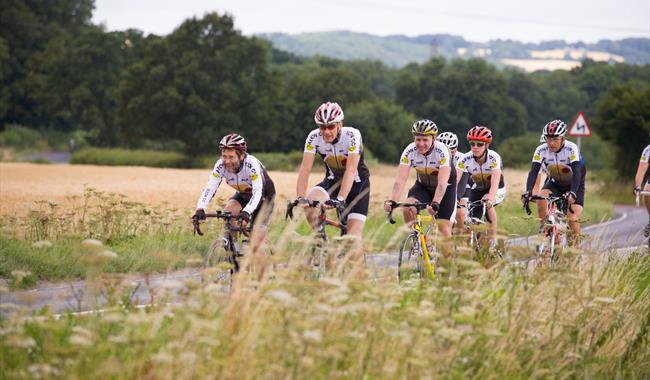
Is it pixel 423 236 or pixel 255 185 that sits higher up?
pixel 255 185

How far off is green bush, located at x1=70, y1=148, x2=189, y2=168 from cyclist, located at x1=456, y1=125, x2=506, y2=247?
5892 centimetres

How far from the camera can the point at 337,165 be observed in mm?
12406

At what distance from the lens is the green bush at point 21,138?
85125mm

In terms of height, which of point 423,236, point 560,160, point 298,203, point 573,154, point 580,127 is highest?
point 580,127

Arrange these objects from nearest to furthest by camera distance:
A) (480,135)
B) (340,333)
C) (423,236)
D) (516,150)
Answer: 1. (340,333)
2. (423,236)
3. (480,135)
4. (516,150)

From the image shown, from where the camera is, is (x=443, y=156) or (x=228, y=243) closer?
(x=228, y=243)

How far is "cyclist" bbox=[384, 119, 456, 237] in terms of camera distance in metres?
13.2

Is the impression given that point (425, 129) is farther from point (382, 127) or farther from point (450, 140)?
point (382, 127)

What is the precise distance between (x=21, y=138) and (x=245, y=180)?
80.2 meters

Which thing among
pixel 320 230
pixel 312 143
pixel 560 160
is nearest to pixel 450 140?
pixel 560 160

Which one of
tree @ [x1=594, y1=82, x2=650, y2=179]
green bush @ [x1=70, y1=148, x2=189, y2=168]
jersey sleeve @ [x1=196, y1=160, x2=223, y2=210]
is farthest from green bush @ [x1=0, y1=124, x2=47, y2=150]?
jersey sleeve @ [x1=196, y1=160, x2=223, y2=210]

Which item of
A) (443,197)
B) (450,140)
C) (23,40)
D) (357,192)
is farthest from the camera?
(23,40)

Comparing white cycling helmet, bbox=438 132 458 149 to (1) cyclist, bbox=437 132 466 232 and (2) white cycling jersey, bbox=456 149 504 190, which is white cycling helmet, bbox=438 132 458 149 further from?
(2) white cycling jersey, bbox=456 149 504 190

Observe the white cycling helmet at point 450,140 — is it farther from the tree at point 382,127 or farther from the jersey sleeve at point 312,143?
the tree at point 382,127
